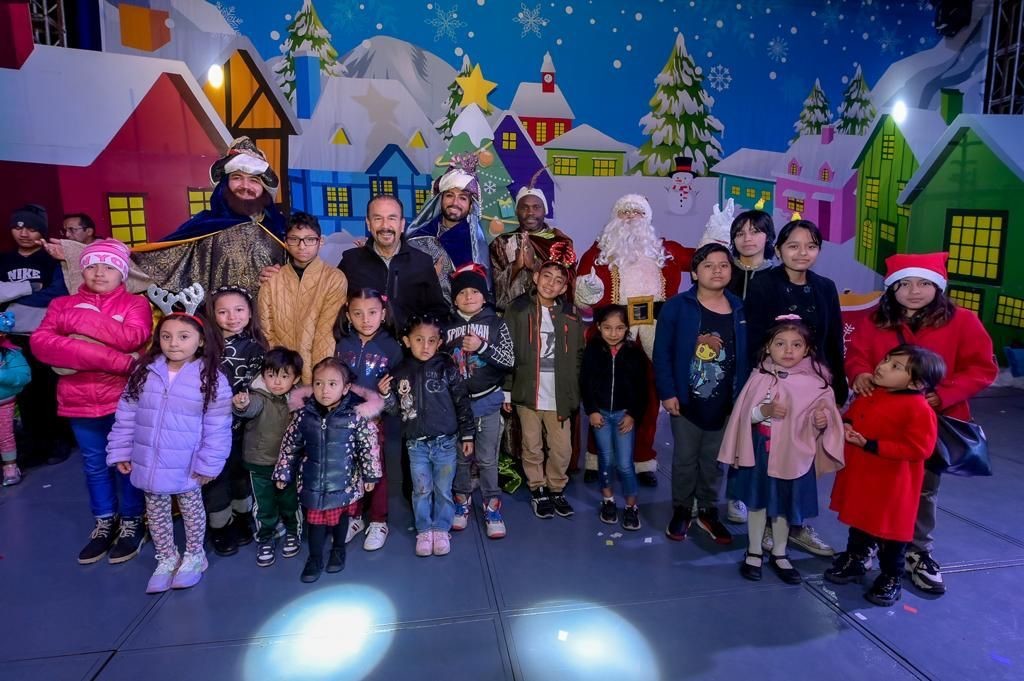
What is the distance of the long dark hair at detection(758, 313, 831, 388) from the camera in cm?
298

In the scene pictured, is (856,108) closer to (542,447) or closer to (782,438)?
(782,438)

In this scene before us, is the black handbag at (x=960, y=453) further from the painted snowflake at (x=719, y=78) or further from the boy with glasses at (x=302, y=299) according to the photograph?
the painted snowflake at (x=719, y=78)

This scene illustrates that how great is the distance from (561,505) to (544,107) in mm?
4471

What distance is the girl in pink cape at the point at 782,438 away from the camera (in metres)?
2.95

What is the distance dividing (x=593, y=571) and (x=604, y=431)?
83 cm

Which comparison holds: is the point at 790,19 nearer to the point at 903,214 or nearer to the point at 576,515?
the point at 903,214

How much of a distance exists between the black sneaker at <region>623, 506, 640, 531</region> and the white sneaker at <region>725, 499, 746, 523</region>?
57 centimetres

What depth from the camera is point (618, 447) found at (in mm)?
3625

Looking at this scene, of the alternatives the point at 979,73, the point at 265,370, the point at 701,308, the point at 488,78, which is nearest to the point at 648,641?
the point at 701,308

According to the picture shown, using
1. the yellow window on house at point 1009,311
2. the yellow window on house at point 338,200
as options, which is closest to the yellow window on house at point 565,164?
the yellow window on house at point 338,200

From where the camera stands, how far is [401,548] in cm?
339

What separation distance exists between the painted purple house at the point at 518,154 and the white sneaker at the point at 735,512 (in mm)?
4045

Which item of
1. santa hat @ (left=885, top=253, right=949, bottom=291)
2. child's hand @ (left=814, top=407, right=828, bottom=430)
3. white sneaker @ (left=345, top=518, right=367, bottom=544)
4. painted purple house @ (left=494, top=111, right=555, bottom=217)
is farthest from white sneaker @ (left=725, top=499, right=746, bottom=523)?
painted purple house @ (left=494, top=111, right=555, bottom=217)

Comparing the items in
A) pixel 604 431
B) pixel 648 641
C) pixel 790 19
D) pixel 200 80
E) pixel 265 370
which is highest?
pixel 790 19
